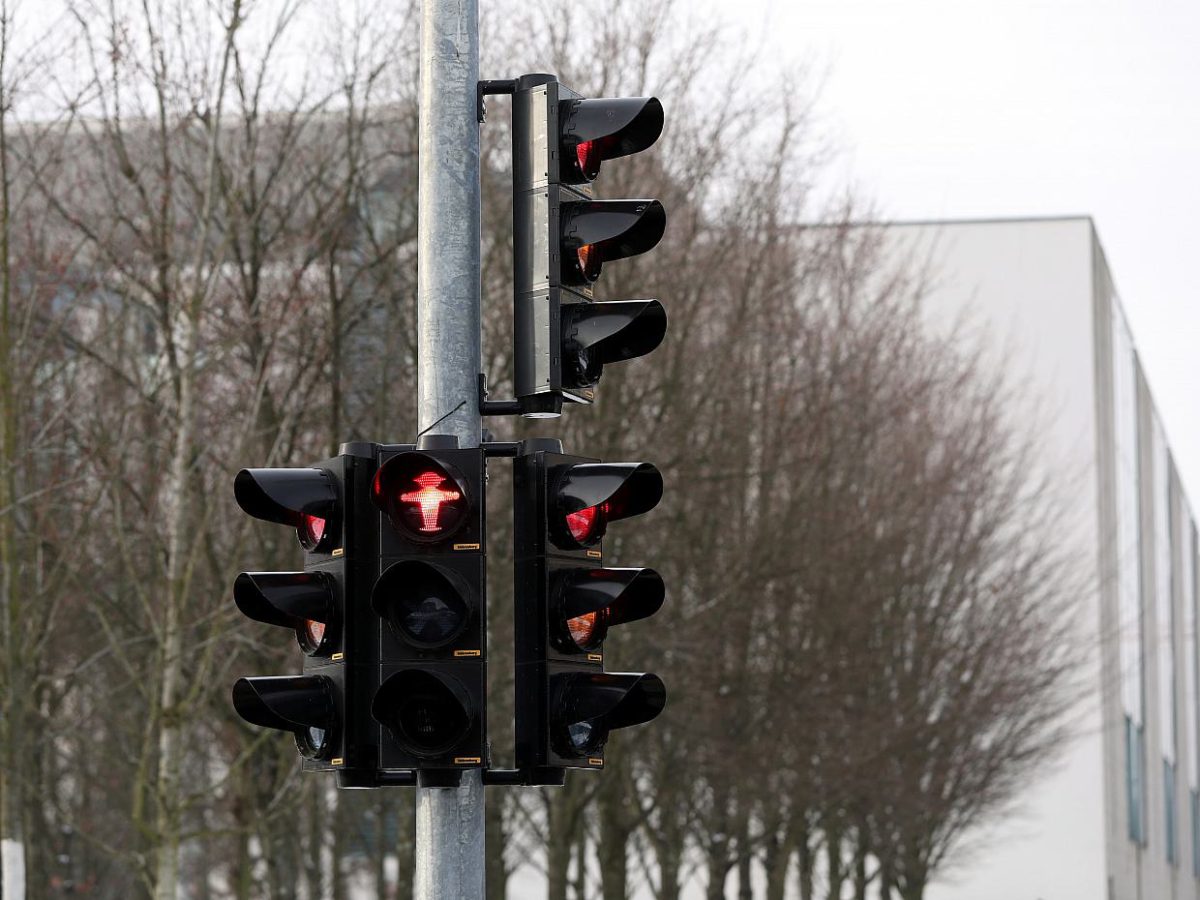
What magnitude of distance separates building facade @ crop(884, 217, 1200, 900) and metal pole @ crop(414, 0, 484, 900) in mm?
35379

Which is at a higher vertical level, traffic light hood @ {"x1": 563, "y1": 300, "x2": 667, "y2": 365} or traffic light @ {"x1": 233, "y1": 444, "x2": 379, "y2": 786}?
traffic light hood @ {"x1": 563, "y1": 300, "x2": 667, "y2": 365}

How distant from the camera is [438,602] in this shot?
19.4ft

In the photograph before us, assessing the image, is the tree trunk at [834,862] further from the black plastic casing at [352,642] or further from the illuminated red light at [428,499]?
the illuminated red light at [428,499]

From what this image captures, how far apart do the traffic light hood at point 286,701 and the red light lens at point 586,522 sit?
89 cm

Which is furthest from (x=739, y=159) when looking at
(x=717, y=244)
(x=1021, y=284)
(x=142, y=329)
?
(x=1021, y=284)

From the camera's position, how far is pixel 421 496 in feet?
19.6

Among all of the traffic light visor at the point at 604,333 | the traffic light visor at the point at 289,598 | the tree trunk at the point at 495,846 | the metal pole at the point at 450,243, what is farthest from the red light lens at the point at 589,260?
the tree trunk at the point at 495,846

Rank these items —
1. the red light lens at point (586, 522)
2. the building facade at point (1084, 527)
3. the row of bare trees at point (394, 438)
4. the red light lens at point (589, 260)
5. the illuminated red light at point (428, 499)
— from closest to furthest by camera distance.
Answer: the illuminated red light at point (428, 499) → the red light lens at point (586, 522) → the red light lens at point (589, 260) → the row of bare trees at point (394, 438) → the building facade at point (1084, 527)

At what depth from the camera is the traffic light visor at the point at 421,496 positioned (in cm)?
593

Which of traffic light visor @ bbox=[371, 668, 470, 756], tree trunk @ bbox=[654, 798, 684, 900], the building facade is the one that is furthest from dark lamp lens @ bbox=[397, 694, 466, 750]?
the building facade

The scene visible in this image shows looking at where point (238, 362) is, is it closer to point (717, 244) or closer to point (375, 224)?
point (375, 224)

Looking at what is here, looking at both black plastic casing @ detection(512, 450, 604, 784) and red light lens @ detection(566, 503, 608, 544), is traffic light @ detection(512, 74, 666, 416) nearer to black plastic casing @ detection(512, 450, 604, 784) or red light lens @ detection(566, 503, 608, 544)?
black plastic casing @ detection(512, 450, 604, 784)

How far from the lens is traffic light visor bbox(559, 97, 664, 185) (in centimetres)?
624

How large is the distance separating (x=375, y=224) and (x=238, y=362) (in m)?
3.11
